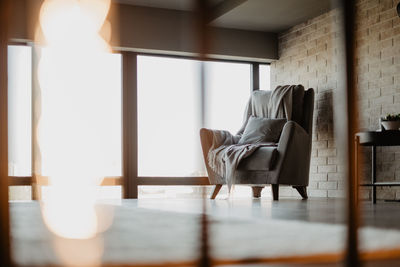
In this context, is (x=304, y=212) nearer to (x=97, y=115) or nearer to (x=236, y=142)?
(x=236, y=142)

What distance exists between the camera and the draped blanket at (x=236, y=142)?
15.3ft

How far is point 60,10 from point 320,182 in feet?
10.7

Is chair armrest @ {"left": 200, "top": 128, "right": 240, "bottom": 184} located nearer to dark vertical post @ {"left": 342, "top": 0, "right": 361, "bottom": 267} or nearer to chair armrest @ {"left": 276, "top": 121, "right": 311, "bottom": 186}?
chair armrest @ {"left": 276, "top": 121, "right": 311, "bottom": 186}

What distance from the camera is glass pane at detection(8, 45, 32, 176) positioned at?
218 inches

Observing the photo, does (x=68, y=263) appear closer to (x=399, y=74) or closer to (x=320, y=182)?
(x=399, y=74)

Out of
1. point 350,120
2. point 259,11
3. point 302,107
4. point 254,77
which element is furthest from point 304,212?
point 254,77

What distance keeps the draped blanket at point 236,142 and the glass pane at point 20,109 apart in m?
1.95

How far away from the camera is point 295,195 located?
6020 millimetres

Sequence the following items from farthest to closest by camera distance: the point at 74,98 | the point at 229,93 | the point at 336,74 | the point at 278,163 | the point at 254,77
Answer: the point at 254,77 → the point at 229,93 → the point at 74,98 → the point at 336,74 → the point at 278,163

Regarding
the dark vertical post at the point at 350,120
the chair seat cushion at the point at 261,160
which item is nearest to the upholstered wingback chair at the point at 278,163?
the chair seat cushion at the point at 261,160

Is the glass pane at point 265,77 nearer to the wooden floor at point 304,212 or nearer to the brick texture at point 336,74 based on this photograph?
the brick texture at point 336,74

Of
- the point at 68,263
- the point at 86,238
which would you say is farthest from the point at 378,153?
the point at 68,263

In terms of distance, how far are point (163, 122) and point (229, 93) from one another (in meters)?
0.86

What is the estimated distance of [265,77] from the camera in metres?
6.68
